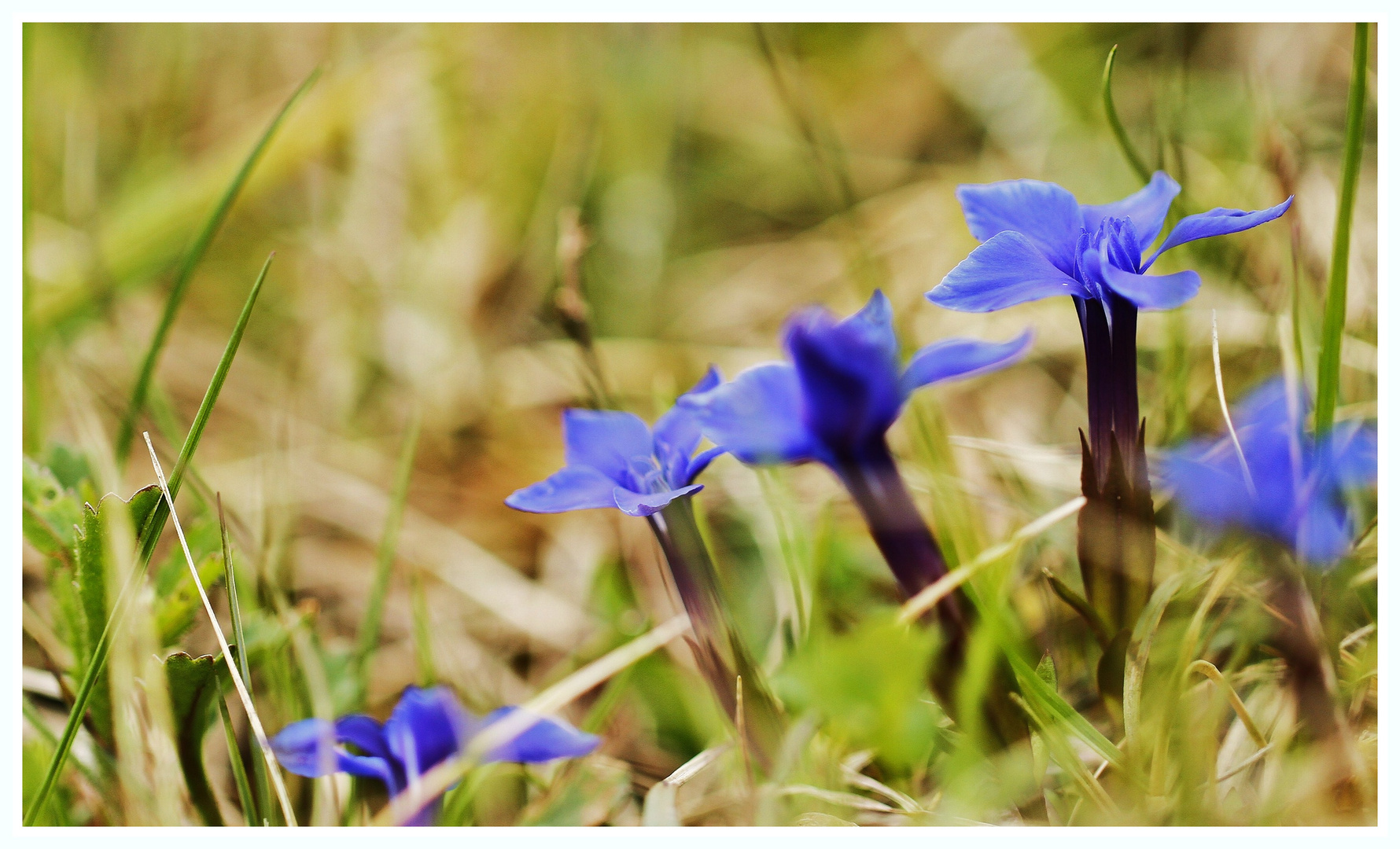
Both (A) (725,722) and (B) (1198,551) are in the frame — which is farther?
(B) (1198,551)

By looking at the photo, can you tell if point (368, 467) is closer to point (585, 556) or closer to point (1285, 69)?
point (585, 556)

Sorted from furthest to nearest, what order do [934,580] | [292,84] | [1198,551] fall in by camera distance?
[292,84] < [1198,551] < [934,580]

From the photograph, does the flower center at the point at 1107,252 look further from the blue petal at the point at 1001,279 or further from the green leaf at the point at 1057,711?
the green leaf at the point at 1057,711

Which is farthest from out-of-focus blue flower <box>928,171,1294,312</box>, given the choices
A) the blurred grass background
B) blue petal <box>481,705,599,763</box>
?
blue petal <box>481,705,599,763</box>

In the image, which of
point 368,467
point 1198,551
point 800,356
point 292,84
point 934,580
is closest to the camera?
point 800,356

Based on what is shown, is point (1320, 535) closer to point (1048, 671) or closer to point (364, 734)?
point (1048, 671)
